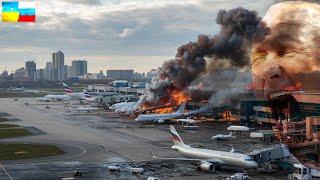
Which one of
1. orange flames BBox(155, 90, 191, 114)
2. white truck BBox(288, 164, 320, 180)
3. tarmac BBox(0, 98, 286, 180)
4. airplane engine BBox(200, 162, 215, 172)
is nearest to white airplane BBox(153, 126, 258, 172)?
airplane engine BBox(200, 162, 215, 172)

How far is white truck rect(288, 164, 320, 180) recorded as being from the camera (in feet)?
240

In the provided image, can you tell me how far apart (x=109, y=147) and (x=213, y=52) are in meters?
75.5

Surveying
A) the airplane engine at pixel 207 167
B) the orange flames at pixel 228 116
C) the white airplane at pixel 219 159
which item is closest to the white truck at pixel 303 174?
the white airplane at pixel 219 159

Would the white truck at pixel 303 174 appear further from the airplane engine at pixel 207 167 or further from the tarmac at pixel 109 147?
the airplane engine at pixel 207 167

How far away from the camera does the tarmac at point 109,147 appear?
7994cm

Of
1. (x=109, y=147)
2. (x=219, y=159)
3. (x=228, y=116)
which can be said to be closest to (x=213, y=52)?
(x=228, y=116)

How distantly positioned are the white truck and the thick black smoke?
98201 mm

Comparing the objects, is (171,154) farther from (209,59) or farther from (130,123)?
(209,59)

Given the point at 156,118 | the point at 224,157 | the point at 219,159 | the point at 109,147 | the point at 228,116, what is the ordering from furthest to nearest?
the point at 228,116 → the point at 156,118 → the point at 109,147 → the point at 219,159 → the point at 224,157

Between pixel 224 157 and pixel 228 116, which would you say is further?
pixel 228 116

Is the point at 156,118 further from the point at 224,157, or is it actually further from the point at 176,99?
the point at 224,157

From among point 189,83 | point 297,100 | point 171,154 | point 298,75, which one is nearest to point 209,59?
point 189,83

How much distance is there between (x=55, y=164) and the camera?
87562mm

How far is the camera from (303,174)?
240 feet
